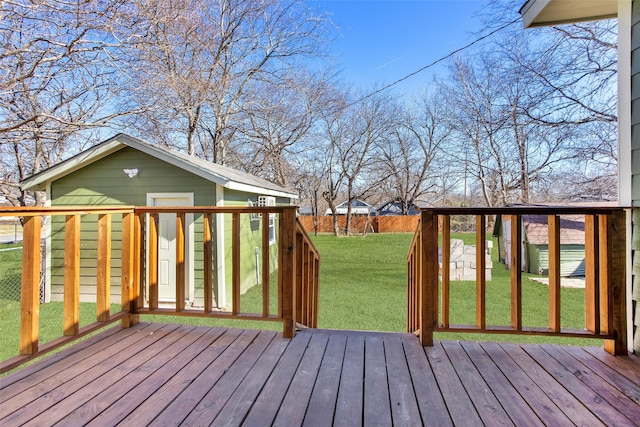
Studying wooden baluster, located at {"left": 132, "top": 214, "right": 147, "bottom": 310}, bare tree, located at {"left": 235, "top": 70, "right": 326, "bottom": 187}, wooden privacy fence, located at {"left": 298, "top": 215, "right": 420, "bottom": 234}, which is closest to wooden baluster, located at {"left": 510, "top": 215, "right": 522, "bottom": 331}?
wooden baluster, located at {"left": 132, "top": 214, "right": 147, "bottom": 310}

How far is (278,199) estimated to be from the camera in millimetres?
9328

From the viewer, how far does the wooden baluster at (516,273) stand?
2.12 metres

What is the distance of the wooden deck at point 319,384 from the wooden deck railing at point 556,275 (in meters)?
0.14

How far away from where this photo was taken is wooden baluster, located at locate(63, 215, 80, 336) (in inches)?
81.5

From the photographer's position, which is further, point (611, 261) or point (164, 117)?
point (164, 117)

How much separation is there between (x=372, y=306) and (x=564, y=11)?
15.0 feet

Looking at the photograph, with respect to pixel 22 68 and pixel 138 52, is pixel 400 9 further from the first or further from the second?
pixel 22 68

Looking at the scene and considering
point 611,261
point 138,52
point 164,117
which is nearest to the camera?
point 611,261

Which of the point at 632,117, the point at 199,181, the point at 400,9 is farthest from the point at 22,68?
the point at 400,9

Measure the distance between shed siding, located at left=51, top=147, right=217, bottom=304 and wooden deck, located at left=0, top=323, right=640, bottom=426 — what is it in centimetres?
336

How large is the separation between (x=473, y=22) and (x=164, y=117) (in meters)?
8.31

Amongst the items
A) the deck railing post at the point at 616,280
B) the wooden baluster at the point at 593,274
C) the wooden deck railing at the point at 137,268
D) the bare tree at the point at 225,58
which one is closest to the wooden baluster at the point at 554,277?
the wooden baluster at the point at 593,274

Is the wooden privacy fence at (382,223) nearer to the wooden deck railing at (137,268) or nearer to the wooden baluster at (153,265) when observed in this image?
the wooden deck railing at (137,268)

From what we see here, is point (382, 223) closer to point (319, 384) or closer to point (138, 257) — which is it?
point (138, 257)
